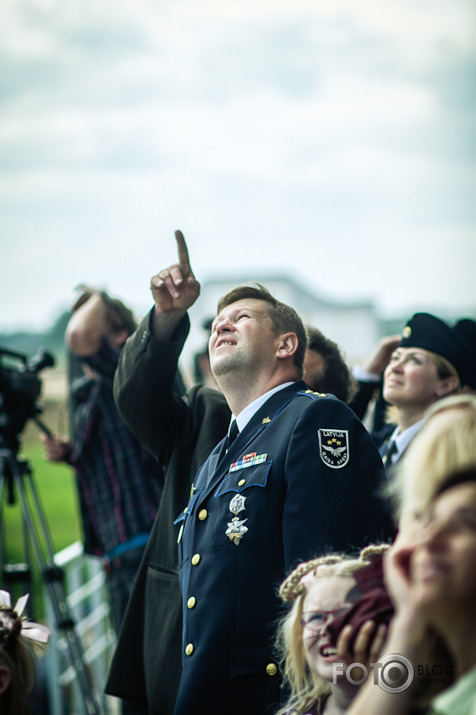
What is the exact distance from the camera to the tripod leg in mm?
3354

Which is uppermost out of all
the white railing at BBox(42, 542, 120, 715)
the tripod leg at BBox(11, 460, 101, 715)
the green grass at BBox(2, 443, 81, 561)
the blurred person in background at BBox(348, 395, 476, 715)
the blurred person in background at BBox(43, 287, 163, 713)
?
the blurred person in background at BBox(348, 395, 476, 715)

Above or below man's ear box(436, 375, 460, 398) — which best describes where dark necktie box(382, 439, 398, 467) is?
below

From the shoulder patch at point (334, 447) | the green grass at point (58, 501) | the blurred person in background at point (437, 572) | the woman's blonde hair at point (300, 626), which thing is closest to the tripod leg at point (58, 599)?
the shoulder patch at point (334, 447)

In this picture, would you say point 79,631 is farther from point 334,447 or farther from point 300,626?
point 300,626

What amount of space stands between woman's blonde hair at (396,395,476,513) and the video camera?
2689 millimetres

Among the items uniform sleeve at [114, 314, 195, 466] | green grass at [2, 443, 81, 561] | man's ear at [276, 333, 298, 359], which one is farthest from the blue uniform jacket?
green grass at [2, 443, 81, 561]

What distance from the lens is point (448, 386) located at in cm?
298

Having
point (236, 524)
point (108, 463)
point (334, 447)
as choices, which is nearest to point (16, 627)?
point (236, 524)

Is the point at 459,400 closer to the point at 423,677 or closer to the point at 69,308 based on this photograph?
the point at 423,677

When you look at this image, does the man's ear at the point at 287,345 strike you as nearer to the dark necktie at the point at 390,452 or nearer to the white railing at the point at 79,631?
the dark necktie at the point at 390,452

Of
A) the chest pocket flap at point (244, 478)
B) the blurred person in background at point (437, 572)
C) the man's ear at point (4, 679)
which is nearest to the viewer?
the blurred person in background at point (437, 572)

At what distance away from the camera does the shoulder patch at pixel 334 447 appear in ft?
6.47

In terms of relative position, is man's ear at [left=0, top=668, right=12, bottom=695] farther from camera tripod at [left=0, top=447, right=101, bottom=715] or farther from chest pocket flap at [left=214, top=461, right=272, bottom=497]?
camera tripod at [left=0, top=447, right=101, bottom=715]

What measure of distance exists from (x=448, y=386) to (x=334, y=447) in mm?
1128
